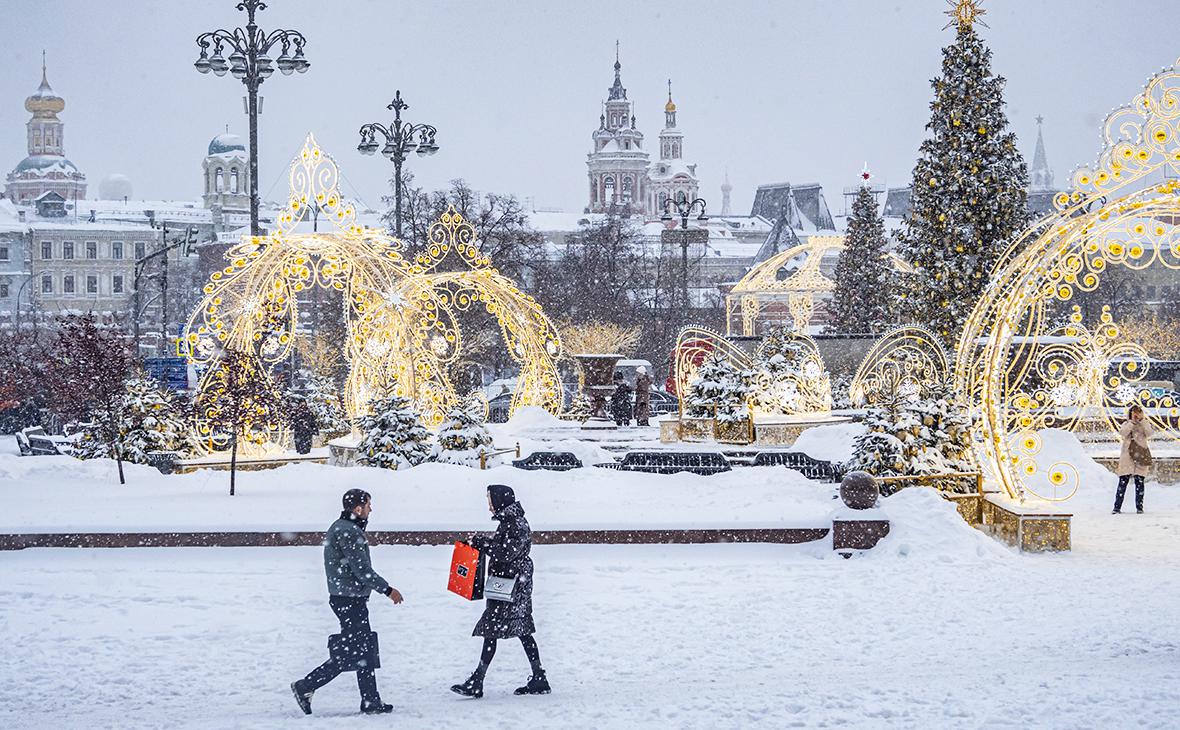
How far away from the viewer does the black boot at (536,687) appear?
8.64 metres

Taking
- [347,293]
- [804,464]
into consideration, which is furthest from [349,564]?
[347,293]

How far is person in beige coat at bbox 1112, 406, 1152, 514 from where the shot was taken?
16578 mm

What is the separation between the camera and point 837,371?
33.9 m

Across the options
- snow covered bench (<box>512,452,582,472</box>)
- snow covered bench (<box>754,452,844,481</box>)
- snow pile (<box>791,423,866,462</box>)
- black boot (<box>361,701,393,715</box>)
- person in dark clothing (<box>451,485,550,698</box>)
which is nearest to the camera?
black boot (<box>361,701,393,715</box>)

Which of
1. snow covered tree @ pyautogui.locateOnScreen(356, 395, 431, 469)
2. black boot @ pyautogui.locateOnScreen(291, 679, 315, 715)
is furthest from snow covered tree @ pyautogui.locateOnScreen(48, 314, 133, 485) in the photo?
black boot @ pyautogui.locateOnScreen(291, 679, 315, 715)

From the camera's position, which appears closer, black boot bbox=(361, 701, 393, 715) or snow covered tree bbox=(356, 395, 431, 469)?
black boot bbox=(361, 701, 393, 715)

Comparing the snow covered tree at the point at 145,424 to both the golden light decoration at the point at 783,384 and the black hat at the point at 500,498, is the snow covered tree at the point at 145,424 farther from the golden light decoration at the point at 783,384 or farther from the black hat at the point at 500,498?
the black hat at the point at 500,498

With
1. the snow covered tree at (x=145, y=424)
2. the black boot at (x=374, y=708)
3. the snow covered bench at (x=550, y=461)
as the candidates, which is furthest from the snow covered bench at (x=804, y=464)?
the black boot at (x=374, y=708)

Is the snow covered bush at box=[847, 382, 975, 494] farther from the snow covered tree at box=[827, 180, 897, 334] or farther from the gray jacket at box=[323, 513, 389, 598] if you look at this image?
the snow covered tree at box=[827, 180, 897, 334]

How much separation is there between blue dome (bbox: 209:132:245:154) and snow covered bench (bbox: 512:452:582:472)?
379ft

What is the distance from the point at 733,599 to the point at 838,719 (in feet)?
11.9

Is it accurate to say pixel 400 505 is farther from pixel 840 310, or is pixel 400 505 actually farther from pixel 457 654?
pixel 840 310

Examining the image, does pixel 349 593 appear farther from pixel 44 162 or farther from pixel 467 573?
pixel 44 162

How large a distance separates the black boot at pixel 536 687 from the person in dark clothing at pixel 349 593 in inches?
41.3
